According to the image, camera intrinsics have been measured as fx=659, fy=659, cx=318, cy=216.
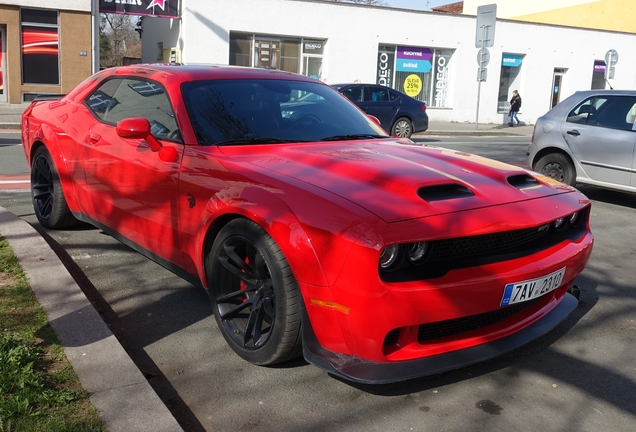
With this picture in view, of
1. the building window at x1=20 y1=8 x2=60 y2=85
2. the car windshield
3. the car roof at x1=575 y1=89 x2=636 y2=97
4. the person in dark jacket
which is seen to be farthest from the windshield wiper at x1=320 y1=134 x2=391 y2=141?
the person in dark jacket

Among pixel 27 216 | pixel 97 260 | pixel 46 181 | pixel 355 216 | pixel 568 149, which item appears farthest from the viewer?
pixel 568 149

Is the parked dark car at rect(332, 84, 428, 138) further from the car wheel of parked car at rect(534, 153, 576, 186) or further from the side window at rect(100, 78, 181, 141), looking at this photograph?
the side window at rect(100, 78, 181, 141)

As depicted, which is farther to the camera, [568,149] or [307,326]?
[568,149]

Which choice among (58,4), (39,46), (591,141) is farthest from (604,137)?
(39,46)

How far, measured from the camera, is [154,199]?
13.8 feet

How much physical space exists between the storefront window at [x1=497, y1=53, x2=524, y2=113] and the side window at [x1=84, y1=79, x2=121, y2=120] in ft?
95.2

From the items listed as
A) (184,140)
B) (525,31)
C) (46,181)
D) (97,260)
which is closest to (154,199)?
(184,140)

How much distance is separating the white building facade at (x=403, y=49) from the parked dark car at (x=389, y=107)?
28.5 feet

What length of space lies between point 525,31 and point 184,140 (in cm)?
3082

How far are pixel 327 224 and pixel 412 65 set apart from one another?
27.9m

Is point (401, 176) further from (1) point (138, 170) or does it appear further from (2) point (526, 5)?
(2) point (526, 5)

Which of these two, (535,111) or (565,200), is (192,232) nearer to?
(565,200)

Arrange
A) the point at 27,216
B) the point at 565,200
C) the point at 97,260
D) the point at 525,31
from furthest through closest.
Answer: the point at 525,31, the point at 27,216, the point at 97,260, the point at 565,200

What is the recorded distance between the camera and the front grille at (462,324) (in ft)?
10.3
